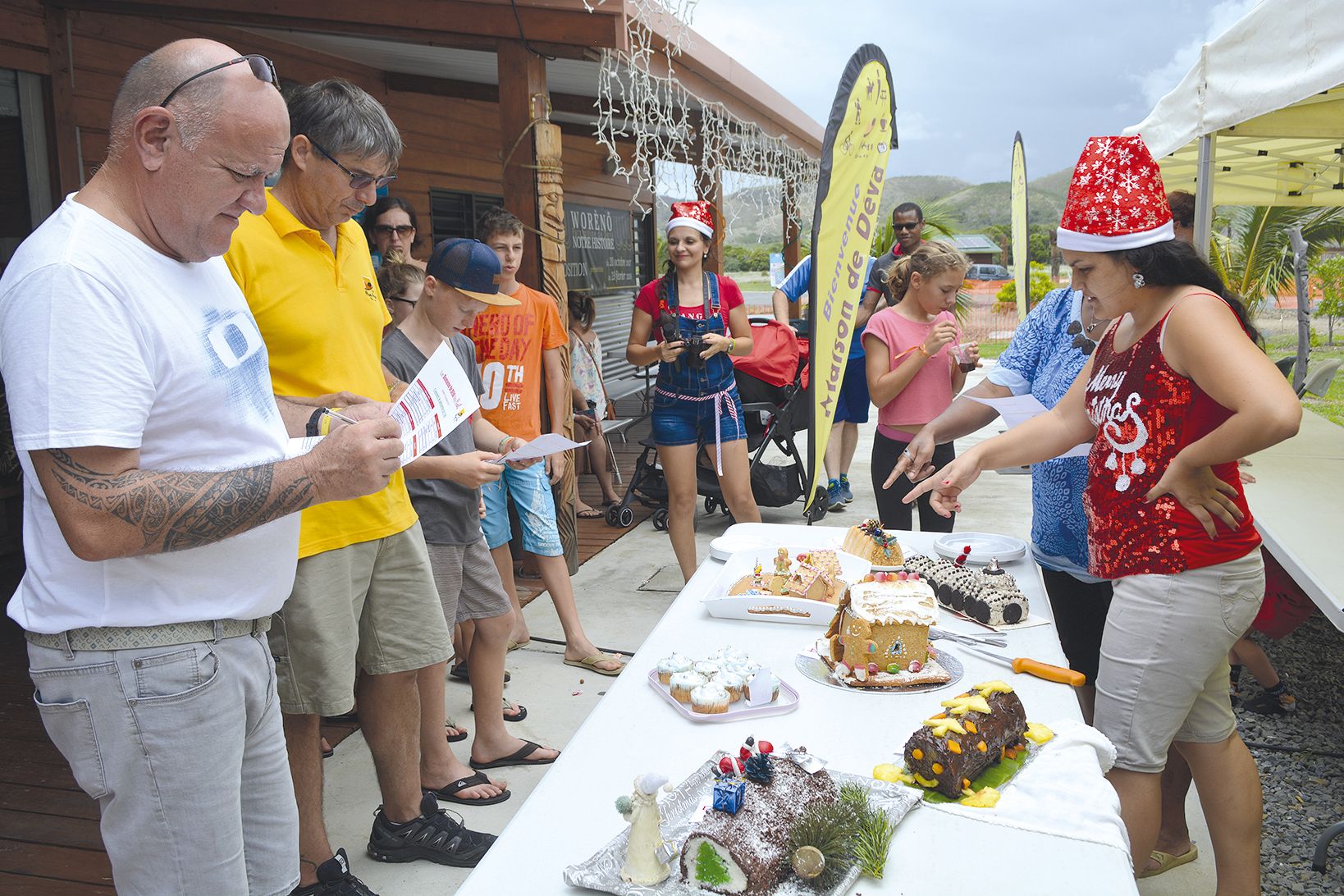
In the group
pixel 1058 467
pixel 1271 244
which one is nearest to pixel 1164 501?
pixel 1058 467

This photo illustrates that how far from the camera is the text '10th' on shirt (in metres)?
1.29

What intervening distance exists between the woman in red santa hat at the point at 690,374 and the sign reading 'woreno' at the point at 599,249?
4.17 meters

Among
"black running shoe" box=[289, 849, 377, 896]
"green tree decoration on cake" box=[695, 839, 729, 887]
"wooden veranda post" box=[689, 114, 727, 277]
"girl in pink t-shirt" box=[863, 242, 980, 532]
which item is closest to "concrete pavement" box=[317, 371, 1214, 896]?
"green tree decoration on cake" box=[695, 839, 729, 887]

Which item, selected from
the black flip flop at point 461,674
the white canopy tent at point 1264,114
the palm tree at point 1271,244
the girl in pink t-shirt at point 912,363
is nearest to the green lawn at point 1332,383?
the palm tree at point 1271,244

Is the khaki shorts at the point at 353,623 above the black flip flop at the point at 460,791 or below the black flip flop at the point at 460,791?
above

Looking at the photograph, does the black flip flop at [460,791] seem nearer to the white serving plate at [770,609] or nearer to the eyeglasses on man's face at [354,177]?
the white serving plate at [770,609]

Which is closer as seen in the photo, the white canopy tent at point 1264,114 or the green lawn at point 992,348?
the white canopy tent at point 1264,114

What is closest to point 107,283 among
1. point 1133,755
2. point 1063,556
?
point 1133,755

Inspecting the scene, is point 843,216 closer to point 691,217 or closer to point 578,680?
point 691,217

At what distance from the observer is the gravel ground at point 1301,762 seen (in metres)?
2.77

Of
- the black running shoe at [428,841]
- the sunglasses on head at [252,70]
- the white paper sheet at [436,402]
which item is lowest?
the black running shoe at [428,841]

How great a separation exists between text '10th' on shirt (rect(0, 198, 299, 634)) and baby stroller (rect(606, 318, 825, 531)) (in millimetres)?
4506

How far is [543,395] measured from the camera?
5.02 metres

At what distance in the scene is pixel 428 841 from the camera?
2611 mm
